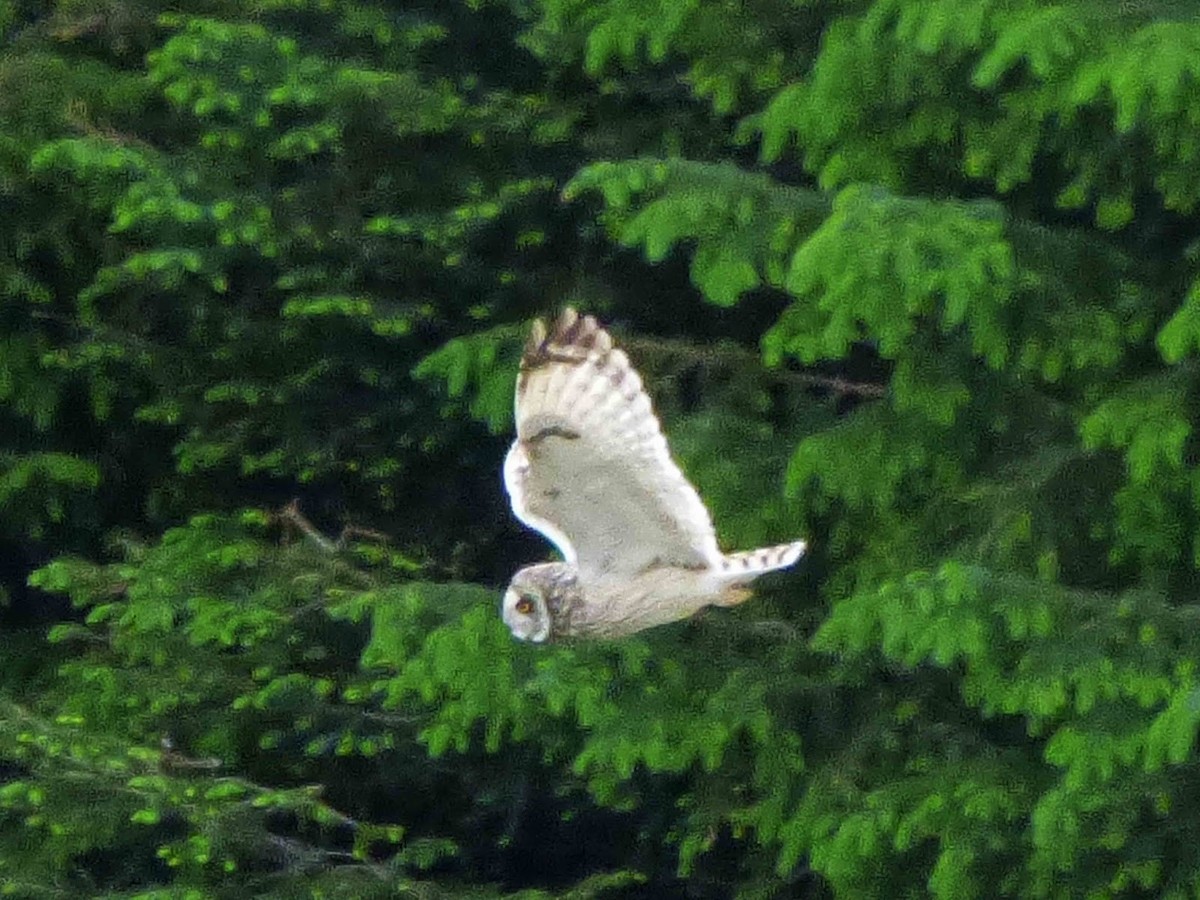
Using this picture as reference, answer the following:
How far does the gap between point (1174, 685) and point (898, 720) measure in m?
1.24

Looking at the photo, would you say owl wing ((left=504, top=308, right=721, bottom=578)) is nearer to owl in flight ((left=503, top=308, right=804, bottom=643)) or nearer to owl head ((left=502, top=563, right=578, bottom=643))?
owl in flight ((left=503, top=308, right=804, bottom=643))

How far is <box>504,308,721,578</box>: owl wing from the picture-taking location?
4859mm

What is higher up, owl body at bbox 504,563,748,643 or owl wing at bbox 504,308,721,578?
owl wing at bbox 504,308,721,578

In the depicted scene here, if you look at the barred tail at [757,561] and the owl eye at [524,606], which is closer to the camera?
the barred tail at [757,561]

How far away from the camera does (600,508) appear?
5.18 m

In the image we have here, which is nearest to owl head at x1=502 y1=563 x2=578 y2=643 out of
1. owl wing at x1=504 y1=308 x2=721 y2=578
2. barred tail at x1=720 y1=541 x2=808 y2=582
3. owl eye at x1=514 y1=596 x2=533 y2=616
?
owl eye at x1=514 y1=596 x2=533 y2=616

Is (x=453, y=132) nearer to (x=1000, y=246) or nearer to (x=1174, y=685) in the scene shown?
(x=1000, y=246)

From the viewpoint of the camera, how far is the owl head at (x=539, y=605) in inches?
208

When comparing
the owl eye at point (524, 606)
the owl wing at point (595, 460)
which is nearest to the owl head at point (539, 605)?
the owl eye at point (524, 606)

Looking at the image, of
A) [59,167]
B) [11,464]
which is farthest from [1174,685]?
[11,464]

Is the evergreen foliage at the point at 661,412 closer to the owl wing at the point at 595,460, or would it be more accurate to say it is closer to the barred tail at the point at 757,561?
the barred tail at the point at 757,561

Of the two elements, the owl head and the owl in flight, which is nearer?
the owl in flight

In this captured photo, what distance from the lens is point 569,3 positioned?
5.57 meters

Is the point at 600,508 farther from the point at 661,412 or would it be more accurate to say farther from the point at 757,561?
the point at 661,412
